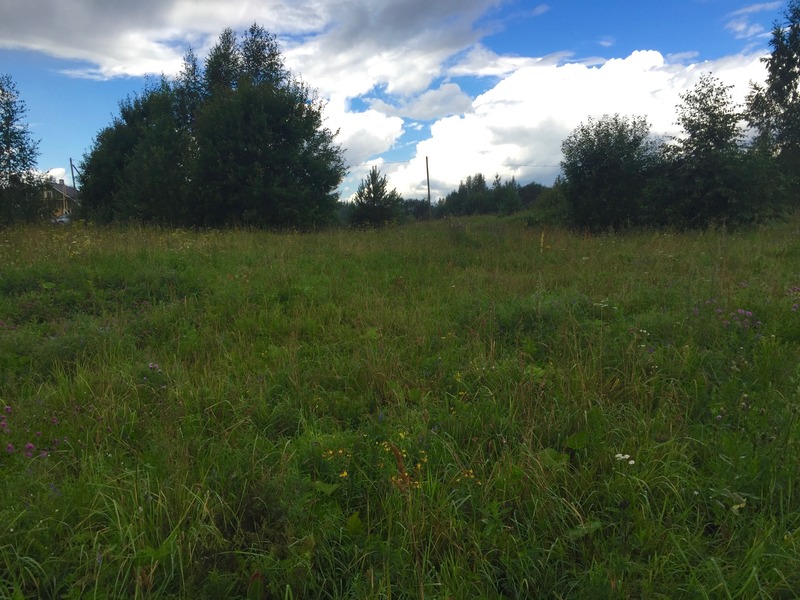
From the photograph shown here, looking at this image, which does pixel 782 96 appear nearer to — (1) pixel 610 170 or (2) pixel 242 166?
(1) pixel 610 170

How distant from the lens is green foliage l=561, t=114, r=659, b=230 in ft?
47.3

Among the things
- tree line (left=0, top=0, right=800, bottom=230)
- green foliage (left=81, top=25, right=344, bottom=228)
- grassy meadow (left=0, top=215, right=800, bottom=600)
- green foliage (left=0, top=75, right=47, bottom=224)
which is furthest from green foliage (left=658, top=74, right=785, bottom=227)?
green foliage (left=0, top=75, right=47, bottom=224)

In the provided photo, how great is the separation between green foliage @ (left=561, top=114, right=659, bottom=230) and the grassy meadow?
32.0ft

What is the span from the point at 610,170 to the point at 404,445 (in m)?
14.5

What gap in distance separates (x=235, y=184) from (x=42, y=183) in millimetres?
7170

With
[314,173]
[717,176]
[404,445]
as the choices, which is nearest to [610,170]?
[717,176]

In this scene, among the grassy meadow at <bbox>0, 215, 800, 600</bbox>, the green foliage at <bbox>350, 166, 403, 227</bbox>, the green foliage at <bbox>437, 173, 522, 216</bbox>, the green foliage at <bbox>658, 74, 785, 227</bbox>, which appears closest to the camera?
the grassy meadow at <bbox>0, 215, 800, 600</bbox>

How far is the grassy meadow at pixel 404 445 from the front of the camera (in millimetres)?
1903

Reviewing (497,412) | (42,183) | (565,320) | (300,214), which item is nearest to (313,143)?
(300,214)

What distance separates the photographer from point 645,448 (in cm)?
257

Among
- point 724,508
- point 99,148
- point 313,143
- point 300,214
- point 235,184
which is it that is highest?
point 99,148

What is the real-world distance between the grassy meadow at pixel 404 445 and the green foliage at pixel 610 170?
32.0 feet

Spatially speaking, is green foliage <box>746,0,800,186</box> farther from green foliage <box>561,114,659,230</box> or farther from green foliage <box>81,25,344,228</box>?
green foliage <box>81,25,344,228</box>

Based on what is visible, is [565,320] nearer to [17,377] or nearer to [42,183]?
[17,377]
